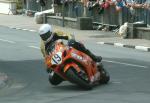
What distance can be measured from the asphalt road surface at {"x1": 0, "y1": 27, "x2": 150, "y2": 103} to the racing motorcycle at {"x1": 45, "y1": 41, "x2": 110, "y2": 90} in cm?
26

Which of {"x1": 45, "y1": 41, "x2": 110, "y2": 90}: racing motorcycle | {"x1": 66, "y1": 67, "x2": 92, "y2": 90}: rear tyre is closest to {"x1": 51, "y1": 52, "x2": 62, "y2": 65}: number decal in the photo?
{"x1": 45, "y1": 41, "x2": 110, "y2": 90}: racing motorcycle

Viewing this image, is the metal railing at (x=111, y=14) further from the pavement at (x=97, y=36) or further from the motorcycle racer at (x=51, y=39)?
the motorcycle racer at (x=51, y=39)

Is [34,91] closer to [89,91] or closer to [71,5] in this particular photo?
[89,91]

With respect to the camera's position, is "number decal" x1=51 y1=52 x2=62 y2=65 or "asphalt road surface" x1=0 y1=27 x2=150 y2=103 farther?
"number decal" x1=51 y1=52 x2=62 y2=65

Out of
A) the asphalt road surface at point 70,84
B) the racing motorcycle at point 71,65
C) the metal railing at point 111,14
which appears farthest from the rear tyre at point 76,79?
the metal railing at point 111,14

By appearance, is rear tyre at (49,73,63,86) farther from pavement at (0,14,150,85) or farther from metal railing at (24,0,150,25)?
metal railing at (24,0,150,25)

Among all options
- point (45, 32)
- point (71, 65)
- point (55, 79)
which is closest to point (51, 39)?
point (45, 32)

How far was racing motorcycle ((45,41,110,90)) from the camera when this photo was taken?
13.9 metres

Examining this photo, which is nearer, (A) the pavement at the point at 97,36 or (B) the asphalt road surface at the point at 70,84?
(B) the asphalt road surface at the point at 70,84

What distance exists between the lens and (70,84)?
15125mm

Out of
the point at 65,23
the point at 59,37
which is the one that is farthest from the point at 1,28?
the point at 59,37

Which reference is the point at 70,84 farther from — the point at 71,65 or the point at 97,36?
the point at 97,36

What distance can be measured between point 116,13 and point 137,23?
14.6 feet

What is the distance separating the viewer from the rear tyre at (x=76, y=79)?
1381cm
